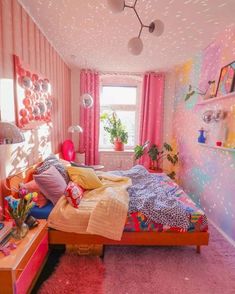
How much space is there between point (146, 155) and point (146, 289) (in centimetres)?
298

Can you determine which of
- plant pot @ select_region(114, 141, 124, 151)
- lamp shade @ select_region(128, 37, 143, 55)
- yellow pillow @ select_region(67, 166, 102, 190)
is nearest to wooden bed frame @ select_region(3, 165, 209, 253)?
yellow pillow @ select_region(67, 166, 102, 190)

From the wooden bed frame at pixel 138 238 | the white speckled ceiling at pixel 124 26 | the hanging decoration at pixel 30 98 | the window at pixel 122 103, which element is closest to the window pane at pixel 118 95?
the window at pixel 122 103

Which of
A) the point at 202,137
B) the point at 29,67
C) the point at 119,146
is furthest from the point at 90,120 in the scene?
the point at 202,137

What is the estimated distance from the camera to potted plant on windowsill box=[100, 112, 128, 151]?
4363mm

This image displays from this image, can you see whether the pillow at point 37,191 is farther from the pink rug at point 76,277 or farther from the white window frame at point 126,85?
the white window frame at point 126,85

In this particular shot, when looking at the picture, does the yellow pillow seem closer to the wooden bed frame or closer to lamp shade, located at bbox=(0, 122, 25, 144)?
the wooden bed frame

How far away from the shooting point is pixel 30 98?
218 cm

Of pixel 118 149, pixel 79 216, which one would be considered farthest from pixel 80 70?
pixel 79 216

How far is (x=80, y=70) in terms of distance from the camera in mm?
4145

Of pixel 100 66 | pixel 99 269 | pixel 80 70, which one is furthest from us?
pixel 80 70

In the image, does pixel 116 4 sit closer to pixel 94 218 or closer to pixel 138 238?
pixel 94 218

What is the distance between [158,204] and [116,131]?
256 centimetres

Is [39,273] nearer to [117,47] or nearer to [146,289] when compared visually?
[146,289]

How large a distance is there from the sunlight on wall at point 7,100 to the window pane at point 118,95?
9.25 feet
